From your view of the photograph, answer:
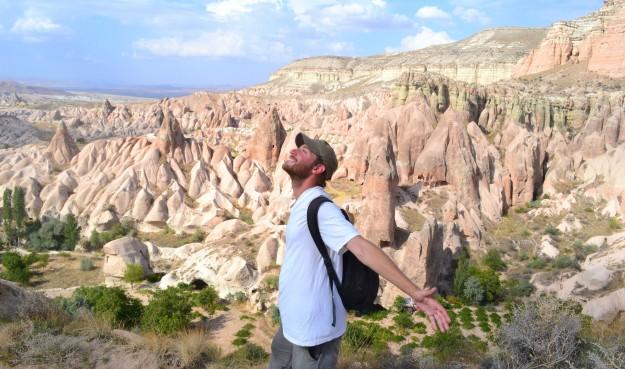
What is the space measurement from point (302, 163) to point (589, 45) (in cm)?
7017

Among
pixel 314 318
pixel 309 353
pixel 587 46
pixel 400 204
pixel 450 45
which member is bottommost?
pixel 400 204

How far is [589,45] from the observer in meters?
60.9

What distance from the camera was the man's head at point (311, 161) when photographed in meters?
3.49

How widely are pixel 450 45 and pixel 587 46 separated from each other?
6514cm

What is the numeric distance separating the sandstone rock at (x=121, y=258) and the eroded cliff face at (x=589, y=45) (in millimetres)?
55030

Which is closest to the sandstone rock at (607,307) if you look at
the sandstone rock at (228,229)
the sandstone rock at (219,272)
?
the sandstone rock at (219,272)

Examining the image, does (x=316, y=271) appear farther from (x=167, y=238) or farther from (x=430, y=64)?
(x=430, y=64)

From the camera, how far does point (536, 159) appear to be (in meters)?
32.8

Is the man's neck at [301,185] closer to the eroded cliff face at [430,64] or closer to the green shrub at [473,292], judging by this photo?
the green shrub at [473,292]

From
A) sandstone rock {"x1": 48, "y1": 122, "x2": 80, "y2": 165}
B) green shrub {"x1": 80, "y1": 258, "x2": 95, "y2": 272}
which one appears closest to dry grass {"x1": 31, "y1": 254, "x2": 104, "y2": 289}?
green shrub {"x1": 80, "y1": 258, "x2": 95, "y2": 272}

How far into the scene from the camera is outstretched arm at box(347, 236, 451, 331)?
296cm

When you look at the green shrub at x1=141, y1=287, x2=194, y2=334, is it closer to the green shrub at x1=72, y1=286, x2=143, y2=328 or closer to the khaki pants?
the green shrub at x1=72, y1=286, x2=143, y2=328

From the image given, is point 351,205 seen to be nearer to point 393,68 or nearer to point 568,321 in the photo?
point 568,321

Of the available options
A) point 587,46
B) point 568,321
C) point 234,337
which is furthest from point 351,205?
point 587,46
